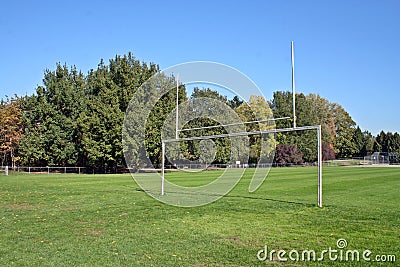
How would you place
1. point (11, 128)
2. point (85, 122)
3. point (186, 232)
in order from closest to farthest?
point (186, 232), point (85, 122), point (11, 128)

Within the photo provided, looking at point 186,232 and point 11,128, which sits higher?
point 11,128

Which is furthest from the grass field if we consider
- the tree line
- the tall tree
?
the tall tree

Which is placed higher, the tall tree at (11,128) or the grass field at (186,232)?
the tall tree at (11,128)

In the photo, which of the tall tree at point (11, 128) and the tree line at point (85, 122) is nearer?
the tree line at point (85, 122)

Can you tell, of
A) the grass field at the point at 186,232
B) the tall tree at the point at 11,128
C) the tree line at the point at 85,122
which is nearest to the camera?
the grass field at the point at 186,232

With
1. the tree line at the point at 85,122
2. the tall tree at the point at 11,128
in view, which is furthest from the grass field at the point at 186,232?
the tall tree at the point at 11,128

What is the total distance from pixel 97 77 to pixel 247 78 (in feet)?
151

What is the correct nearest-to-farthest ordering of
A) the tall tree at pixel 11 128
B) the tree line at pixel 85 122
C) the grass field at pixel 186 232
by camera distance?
1. the grass field at pixel 186 232
2. the tree line at pixel 85 122
3. the tall tree at pixel 11 128

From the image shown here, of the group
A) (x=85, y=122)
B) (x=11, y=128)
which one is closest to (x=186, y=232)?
(x=85, y=122)

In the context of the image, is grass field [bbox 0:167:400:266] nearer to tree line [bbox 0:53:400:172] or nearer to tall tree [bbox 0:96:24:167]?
tree line [bbox 0:53:400:172]

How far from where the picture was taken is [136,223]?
11258mm

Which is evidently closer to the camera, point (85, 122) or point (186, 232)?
point (186, 232)

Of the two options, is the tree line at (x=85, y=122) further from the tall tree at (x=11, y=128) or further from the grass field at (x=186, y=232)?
the grass field at (x=186, y=232)

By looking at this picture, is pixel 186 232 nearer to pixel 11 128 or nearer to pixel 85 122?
pixel 85 122
